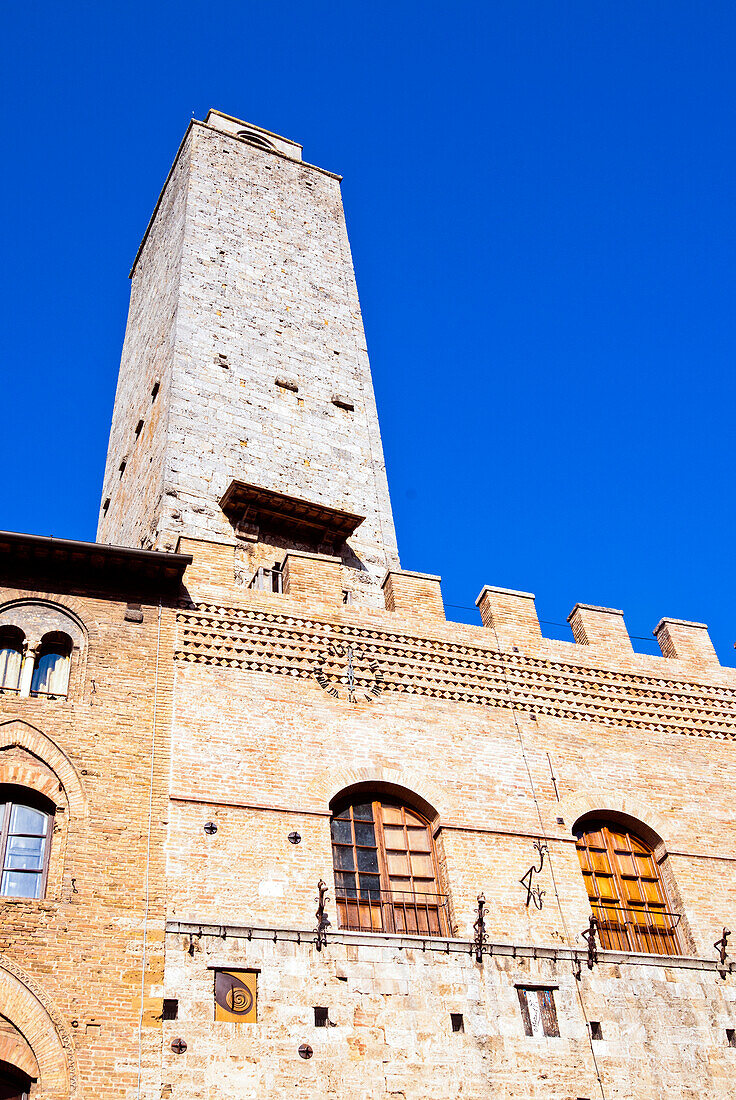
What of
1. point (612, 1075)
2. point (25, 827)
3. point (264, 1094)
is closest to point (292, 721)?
point (25, 827)

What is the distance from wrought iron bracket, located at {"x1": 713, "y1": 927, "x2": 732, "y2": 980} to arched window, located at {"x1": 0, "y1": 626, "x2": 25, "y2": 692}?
765 centimetres

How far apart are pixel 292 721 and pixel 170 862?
7.04 feet

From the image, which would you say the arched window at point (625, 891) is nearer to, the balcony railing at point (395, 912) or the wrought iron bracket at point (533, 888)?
the wrought iron bracket at point (533, 888)

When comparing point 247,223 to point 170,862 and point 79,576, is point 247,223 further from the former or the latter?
point 170,862

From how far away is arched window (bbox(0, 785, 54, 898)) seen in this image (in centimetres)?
955

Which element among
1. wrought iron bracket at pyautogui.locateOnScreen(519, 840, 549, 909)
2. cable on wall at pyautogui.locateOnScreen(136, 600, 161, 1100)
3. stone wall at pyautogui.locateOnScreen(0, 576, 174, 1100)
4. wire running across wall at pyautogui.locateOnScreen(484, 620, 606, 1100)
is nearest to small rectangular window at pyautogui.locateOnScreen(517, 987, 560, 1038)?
wire running across wall at pyautogui.locateOnScreen(484, 620, 606, 1100)

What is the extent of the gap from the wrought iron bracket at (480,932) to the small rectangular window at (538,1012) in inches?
18.8

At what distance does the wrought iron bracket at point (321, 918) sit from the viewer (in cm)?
994

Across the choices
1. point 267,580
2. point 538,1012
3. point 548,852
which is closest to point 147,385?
point 267,580

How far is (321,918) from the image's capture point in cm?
1006

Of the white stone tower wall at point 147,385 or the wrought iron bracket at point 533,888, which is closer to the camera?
the wrought iron bracket at point 533,888

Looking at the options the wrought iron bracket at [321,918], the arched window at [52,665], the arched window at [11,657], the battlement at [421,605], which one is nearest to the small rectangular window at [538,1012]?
the wrought iron bracket at [321,918]

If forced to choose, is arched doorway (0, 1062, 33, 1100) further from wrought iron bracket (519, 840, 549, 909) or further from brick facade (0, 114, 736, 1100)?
wrought iron bracket (519, 840, 549, 909)

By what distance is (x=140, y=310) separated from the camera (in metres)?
22.0
